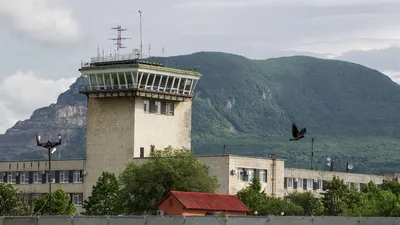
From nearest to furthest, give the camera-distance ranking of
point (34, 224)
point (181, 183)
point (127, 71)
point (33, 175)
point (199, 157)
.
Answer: point (34, 224) < point (181, 183) < point (199, 157) < point (127, 71) < point (33, 175)

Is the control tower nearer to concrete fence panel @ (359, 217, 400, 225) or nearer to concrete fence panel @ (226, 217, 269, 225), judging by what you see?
concrete fence panel @ (359, 217, 400, 225)

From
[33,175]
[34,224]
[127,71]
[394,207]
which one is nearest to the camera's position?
[34,224]

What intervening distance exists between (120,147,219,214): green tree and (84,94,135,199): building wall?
922 inches

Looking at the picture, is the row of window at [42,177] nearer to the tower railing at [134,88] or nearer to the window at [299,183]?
the tower railing at [134,88]

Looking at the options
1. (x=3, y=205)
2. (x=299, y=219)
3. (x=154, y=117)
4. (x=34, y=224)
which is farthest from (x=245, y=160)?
(x=34, y=224)

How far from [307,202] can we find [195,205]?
40919mm

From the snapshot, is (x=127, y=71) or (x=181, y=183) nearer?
(x=181, y=183)

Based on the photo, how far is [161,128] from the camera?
138 m

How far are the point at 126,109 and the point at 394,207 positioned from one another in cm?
4698

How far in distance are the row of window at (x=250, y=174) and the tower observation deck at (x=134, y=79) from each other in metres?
15.8

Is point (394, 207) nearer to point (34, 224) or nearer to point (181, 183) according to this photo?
point (181, 183)

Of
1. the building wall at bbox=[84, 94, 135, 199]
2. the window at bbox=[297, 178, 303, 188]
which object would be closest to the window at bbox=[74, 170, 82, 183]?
the building wall at bbox=[84, 94, 135, 199]

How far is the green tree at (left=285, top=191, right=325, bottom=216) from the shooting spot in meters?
122

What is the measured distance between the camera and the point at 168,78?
138 metres
